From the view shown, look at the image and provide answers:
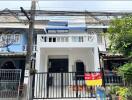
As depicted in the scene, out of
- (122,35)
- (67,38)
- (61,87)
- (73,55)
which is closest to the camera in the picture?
(122,35)

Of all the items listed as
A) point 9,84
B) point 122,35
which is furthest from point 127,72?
point 9,84

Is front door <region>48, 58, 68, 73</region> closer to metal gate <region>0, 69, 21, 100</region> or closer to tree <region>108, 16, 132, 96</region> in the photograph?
metal gate <region>0, 69, 21, 100</region>

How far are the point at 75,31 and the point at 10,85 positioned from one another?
9255 millimetres

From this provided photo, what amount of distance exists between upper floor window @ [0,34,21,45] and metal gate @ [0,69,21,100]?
5.90 metres

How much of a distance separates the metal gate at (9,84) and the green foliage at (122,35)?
246 inches

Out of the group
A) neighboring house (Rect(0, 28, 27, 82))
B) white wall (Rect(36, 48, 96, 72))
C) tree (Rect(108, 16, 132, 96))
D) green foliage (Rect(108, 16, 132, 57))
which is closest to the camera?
tree (Rect(108, 16, 132, 96))

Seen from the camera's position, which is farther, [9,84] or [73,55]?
[73,55]

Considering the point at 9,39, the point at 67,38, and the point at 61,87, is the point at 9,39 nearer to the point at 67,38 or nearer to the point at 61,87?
the point at 67,38

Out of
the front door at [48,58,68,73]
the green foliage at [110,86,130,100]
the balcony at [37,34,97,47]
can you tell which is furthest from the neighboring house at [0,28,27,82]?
the green foliage at [110,86,130,100]

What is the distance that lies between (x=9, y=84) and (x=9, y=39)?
7.63 metres

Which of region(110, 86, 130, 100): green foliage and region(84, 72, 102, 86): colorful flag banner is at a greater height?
region(84, 72, 102, 86): colorful flag banner

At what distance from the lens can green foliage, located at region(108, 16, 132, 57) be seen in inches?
476

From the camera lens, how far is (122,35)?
12.1m

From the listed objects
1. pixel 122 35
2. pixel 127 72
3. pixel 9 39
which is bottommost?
pixel 127 72
